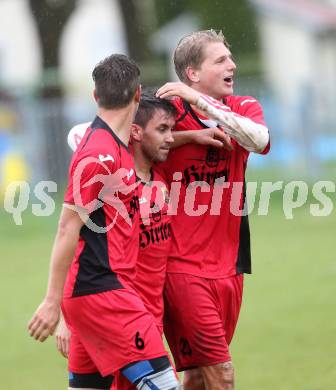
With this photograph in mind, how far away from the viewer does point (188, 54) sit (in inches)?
246

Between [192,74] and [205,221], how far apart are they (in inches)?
33.2

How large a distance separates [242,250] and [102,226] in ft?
4.15

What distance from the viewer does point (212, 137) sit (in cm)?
609

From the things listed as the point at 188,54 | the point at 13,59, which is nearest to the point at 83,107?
the point at 188,54

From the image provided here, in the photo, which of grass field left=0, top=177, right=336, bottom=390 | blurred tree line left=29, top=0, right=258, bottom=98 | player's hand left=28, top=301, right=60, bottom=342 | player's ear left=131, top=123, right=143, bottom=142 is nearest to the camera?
player's hand left=28, top=301, right=60, bottom=342

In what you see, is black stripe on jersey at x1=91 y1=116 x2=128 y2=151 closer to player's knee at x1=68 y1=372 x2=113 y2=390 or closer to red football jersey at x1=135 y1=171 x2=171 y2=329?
red football jersey at x1=135 y1=171 x2=171 y2=329

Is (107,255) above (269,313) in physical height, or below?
above

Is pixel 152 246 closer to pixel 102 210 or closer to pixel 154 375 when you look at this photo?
pixel 102 210

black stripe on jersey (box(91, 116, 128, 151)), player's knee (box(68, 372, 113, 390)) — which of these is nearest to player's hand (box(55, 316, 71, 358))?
player's knee (box(68, 372, 113, 390))

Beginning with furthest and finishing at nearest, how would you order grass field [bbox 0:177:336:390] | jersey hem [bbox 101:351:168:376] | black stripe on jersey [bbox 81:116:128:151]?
grass field [bbox 0:177:336:390], black stripe on jersey [bbox 81:116:128:151], jersey hem [bbox 101:351:168:376]

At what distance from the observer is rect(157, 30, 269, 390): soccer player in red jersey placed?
6.12m

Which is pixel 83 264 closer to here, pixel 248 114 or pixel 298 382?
pixel 248 114

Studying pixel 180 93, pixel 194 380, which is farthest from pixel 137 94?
pixel 194 380

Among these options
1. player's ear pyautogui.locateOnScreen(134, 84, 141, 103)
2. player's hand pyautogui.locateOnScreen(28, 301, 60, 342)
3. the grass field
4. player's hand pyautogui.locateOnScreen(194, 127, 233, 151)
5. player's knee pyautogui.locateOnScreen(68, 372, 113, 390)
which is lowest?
the grass field
